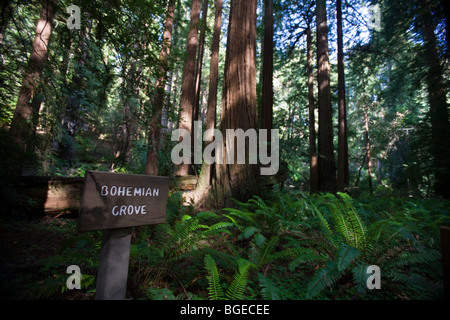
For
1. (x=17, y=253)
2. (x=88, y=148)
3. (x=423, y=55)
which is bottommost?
Answer: (x=17, y=253)

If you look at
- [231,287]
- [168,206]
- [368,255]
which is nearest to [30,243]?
[168,206]

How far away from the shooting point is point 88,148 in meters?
15.5

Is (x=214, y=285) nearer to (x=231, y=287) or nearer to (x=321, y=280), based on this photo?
(x=231, y=287)

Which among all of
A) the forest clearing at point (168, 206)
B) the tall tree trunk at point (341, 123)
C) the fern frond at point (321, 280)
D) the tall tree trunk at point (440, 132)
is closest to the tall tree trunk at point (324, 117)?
the forest clearing at point (168, 206)

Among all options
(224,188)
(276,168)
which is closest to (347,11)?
(276,168)

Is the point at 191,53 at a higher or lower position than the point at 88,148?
higher

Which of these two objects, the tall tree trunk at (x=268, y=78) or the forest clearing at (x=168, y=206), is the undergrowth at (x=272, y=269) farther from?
the tall tree trunk at (x=268, y=78)

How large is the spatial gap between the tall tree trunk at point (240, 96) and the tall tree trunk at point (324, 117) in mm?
5384

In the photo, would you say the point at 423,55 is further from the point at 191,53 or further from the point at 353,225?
the point at 353,225

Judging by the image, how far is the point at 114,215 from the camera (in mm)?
1557

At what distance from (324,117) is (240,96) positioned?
19.3ft

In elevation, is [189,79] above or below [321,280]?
above
